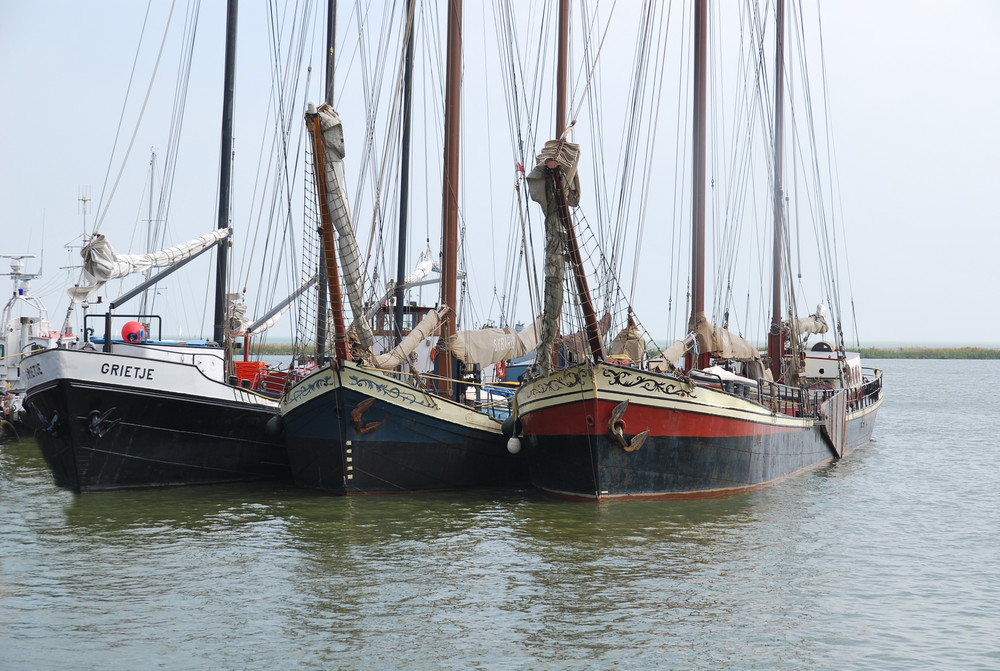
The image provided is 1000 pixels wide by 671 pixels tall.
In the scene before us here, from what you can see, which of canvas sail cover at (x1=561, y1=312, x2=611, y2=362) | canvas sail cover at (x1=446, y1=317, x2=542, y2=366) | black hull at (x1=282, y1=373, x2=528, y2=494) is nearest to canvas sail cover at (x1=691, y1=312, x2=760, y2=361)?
canvas sail cover at (x1=446, y1=317, x2=542, y2=366)

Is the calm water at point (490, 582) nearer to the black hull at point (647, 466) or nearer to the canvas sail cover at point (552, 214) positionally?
the black hull at point (647, 466)

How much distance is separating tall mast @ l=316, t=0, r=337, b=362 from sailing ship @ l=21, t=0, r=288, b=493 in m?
2.31

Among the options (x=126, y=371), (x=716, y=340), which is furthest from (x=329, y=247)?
(x=716, y=340)

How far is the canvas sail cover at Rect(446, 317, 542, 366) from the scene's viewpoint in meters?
22.8

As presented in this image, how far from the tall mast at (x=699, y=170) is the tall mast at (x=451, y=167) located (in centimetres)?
671

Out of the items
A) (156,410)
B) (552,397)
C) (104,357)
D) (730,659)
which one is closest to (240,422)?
(156,410)

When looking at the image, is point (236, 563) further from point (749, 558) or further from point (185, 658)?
point (749, 558)

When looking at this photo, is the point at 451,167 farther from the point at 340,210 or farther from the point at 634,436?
the point at 634,436

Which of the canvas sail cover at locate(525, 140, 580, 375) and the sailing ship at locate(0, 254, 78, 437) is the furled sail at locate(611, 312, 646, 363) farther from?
the sailing ship at locate(0, 254, 78, 437)

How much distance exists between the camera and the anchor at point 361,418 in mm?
19109

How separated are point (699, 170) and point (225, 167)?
13.0 metres

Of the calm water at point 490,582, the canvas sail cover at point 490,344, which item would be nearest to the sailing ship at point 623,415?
the calm water at point 490,582

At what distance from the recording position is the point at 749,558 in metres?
15.3

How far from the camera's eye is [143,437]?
809 inches
